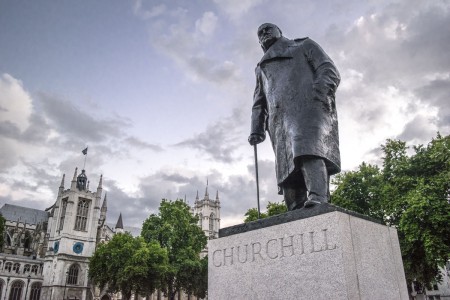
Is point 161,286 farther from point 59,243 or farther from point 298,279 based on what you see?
point 298,279

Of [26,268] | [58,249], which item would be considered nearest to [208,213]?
[58,249]

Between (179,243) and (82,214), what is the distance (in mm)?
28733

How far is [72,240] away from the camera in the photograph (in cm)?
5653

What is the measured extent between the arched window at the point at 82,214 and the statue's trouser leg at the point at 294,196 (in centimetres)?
6058

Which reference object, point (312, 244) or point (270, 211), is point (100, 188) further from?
point (312, 244)

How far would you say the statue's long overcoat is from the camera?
15.4 ft

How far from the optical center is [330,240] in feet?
12.4

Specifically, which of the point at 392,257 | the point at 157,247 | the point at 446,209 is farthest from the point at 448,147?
the point at 157,247

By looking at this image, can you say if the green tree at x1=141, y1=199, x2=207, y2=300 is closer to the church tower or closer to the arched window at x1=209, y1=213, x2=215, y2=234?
the church tower

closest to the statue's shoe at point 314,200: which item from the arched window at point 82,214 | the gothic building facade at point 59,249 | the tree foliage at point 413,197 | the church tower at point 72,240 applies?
the tree foliage at point 413,197

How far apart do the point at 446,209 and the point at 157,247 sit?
25.5 metres

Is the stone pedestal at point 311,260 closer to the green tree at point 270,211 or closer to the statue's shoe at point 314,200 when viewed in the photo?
the statue's shoe at point 314,200

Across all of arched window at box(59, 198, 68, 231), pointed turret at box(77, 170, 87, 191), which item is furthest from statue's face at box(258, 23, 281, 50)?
pointed turret at box(77, 170, 87, 191)

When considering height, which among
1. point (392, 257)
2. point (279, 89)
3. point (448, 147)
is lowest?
point (392, 257)
